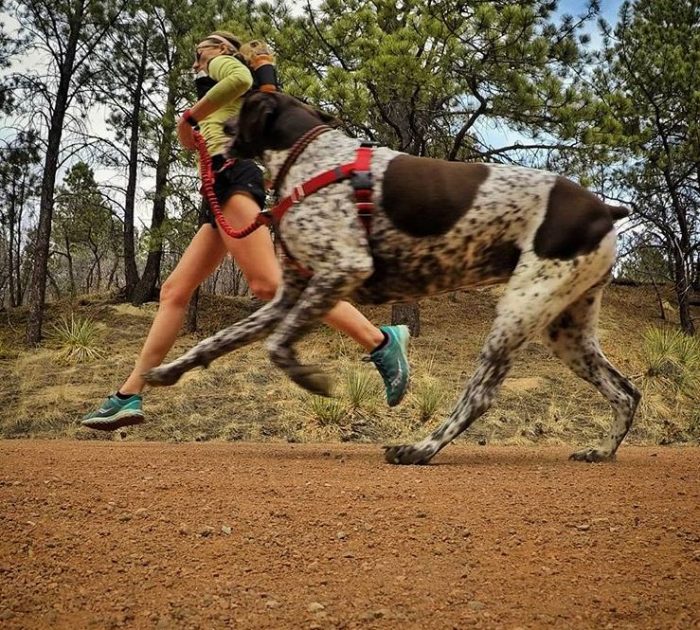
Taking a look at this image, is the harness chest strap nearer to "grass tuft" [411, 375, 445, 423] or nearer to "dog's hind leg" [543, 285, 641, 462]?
"dog's hind leg" [543, 285, 641, 462]

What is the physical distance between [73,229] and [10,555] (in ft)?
84.4

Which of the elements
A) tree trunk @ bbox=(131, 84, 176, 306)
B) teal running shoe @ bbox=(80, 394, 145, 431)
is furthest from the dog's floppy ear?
tree trunk @ bbox=(131, 84, 176, 306)

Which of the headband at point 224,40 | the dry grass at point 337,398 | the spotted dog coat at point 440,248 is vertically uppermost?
the headband at point 224,40

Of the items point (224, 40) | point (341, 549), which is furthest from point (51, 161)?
point (341, 549)

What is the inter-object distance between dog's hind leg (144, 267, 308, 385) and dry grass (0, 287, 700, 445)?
141 inches

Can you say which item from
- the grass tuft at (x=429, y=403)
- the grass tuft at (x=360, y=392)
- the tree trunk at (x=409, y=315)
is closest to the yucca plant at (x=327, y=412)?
the grass tuft at (x=360, y=392)

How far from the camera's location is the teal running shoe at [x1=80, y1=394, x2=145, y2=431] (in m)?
4.16

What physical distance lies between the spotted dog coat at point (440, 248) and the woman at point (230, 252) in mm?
539

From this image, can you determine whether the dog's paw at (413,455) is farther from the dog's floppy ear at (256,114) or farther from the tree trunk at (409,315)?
the tree trunk at (409,315)

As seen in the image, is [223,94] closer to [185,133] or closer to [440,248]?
[185,133]

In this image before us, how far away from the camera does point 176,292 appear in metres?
4.43

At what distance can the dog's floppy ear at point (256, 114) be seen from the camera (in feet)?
12.4

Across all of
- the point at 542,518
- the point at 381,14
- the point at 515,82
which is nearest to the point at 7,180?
the point at 381,14

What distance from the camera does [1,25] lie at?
14.9 meters
